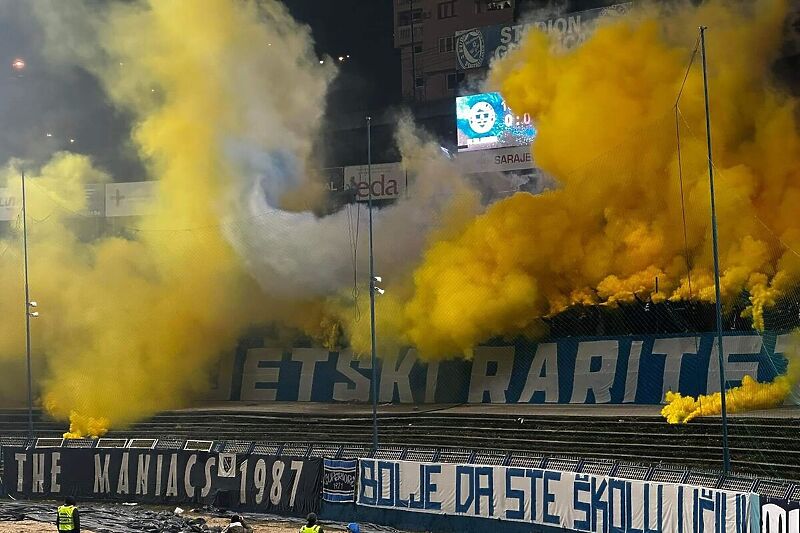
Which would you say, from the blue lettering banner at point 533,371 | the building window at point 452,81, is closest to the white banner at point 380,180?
the blue lettering banner at point 533,371

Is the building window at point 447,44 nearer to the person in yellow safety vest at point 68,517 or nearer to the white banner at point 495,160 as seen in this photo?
the white banner at point 495,160

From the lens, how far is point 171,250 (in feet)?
174

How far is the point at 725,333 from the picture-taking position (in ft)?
130

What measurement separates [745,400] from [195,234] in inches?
1070

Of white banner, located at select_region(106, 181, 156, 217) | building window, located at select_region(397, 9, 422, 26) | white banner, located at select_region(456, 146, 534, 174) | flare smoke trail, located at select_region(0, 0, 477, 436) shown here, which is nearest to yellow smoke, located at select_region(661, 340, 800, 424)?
flare smoke trail, located at select_region(0, 0, 477, 436)

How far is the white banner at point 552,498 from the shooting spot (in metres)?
22.2

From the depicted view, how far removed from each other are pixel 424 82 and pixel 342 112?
11.9 meters

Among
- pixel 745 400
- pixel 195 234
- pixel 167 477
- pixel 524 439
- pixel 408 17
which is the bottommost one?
pixel 167 477

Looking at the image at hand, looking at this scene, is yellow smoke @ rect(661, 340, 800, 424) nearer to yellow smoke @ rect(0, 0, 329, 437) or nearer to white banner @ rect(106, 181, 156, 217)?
yellow smoke @ rect(0, 0, 329, 437)

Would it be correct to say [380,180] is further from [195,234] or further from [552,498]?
[552,498]

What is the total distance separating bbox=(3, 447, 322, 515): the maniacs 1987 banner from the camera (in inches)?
1275

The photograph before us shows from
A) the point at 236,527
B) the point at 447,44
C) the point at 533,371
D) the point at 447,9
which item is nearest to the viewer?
the point at 236,527

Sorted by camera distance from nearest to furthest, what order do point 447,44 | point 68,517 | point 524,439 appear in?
point 68,517 < point 524,439 < point 447,44


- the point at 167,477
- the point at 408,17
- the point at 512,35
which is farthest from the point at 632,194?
the point at 408,17
